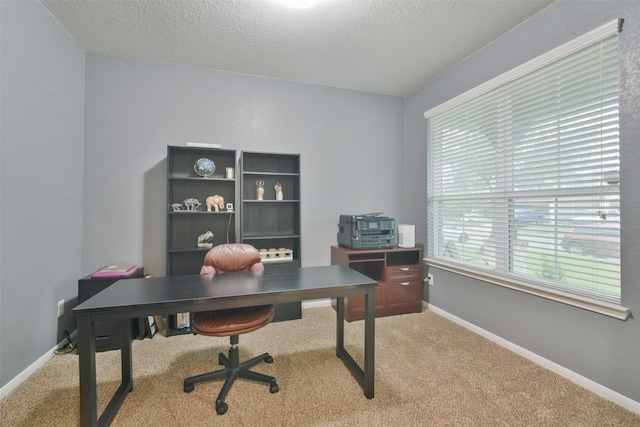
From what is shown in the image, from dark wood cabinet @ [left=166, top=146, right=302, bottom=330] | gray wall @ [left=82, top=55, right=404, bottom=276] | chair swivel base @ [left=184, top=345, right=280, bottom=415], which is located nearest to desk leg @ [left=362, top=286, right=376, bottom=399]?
chair swivel base @ [left=184, top=345, right=280, bottom=415]

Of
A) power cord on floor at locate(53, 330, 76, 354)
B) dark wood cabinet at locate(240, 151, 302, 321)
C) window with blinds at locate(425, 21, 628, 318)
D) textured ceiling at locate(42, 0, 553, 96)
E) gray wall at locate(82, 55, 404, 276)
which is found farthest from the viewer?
dark wood cabinet at locate(240, 151, 302, 321)

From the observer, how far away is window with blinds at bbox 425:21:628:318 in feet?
5.59

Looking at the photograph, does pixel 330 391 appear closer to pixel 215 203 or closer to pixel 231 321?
pixel 231 321

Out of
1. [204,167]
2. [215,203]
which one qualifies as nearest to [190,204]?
[215,203]

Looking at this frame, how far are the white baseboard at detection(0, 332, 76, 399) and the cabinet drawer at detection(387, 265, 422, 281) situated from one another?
3.08 metres

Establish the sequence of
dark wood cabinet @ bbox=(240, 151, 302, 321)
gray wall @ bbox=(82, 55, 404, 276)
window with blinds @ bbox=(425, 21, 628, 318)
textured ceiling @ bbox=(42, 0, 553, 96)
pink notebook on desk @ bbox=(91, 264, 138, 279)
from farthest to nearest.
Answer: dark wood cabinet @ bbox=(240, 151, 302, 321) < gray wall @ bbox=(82, 55, 404, 276) < pink notebook on desk @ bbox=(91, 264, 138, 279) < textured ceiling @ bbox=(42, 0, 553, 96) < window with blinds @ bbox=(425, 21, 628, 318)

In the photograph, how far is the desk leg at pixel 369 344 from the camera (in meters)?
1.64

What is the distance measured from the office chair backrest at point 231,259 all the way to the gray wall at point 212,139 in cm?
112

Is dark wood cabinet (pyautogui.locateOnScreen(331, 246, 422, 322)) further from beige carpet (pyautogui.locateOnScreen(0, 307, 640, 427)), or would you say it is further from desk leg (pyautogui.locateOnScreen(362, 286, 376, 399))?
desk leg (pyautogui.locateOnScreen(362, 286, 376, 399))

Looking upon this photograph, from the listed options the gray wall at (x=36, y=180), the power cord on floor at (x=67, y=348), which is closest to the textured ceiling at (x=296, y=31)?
the gray wall at (x=36, y=180)

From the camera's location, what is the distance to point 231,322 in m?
1.61

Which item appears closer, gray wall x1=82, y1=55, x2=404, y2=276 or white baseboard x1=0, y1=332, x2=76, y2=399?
white baseboard x1=0, y1=332, x2=76, y2=399

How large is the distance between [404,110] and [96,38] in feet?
11.4

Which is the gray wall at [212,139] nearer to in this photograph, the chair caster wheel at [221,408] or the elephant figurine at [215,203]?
the elephant figurine at [215,203]
